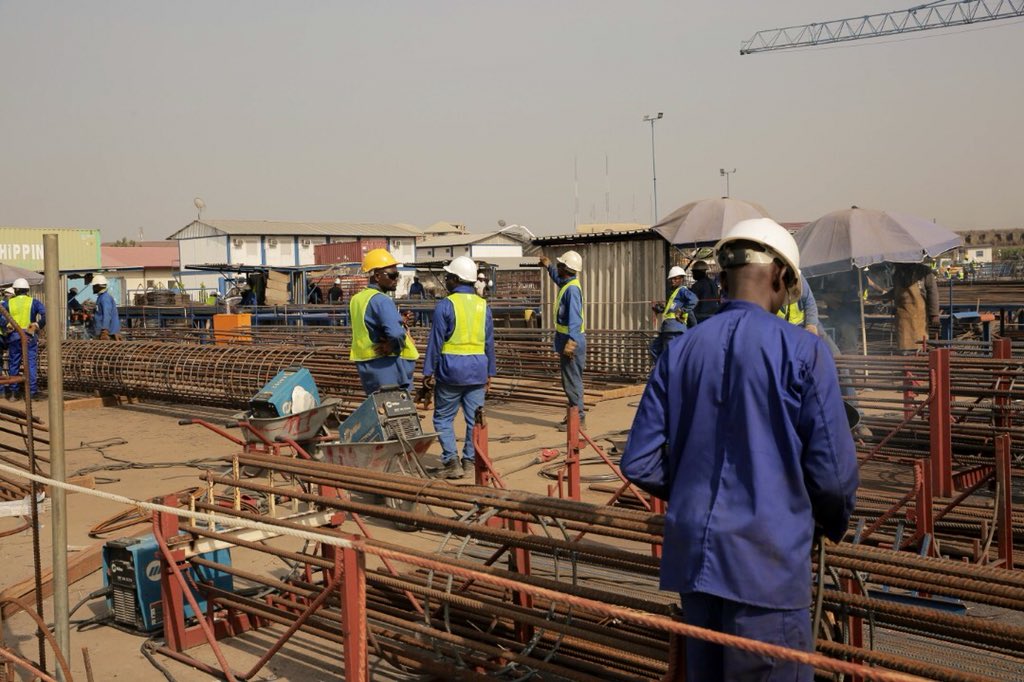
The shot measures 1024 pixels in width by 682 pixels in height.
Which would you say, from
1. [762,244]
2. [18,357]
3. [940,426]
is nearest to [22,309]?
[18,357]

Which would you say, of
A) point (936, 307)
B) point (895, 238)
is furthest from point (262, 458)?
point (936, 307)

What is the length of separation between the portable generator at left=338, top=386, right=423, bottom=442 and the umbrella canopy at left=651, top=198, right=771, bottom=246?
300 inches

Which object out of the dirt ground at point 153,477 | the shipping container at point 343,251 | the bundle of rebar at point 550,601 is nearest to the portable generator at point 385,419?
the dirt ground at point 153,477

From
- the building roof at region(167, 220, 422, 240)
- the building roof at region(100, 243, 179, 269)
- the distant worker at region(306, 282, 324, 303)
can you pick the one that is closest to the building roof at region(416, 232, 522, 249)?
the building roof at region(167, 220, 422, 240)

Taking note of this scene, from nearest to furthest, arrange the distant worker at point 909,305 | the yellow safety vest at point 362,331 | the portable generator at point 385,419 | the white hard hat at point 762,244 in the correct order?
the white hard hat at point 762,244
the portable generator at point 385,419
the yellow safety vest at point 362,331
the distant worker at point 909,305

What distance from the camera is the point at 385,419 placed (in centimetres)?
763

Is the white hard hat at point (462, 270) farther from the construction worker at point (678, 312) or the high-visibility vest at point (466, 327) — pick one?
the construction worker at point (678, 312)

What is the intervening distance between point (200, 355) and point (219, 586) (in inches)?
362

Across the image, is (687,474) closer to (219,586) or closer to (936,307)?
(219,586)

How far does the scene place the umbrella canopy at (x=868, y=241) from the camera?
12.4 metres

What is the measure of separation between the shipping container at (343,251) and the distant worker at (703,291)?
124ft

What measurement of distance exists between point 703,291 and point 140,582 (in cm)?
794

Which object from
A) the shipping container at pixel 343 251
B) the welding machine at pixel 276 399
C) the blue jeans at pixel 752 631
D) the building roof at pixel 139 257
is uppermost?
the building roof at pixel 139 257

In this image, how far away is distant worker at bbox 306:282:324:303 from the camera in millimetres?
31781
